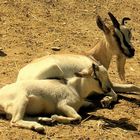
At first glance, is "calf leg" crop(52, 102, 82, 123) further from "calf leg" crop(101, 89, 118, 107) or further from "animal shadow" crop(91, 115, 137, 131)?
"calf leg" crop(101, 89, 118, 107)

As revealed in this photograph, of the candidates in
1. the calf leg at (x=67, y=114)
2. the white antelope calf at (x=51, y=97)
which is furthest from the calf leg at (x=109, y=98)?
the calf leg at (x=67, y=114)

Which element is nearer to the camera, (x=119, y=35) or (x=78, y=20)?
(x=119, y=35)

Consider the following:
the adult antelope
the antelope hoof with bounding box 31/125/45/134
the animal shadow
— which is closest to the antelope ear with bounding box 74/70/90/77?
the adult antelope

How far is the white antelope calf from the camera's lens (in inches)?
259

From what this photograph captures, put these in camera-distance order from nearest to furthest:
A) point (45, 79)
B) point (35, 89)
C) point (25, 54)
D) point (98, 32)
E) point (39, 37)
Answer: point (35, 89) < point (45, 79) < point (25, 54) < point (39, 37) < point (98, 32)

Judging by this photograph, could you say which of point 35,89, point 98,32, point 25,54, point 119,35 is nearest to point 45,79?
point 35,89

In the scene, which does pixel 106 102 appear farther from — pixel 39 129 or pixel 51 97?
pixel 39 129

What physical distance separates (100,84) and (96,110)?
0.37m

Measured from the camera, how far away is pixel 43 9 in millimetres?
12664

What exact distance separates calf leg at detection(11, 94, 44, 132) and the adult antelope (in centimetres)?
86

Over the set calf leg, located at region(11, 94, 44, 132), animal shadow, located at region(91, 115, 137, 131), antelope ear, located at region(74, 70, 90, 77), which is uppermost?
antelope ear, located at region(74, 70, 90, 77)

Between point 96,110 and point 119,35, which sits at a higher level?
point 119,35

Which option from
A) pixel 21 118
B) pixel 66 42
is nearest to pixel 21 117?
pixel 21 118

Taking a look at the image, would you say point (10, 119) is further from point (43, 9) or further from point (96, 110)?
point (43, 9)
